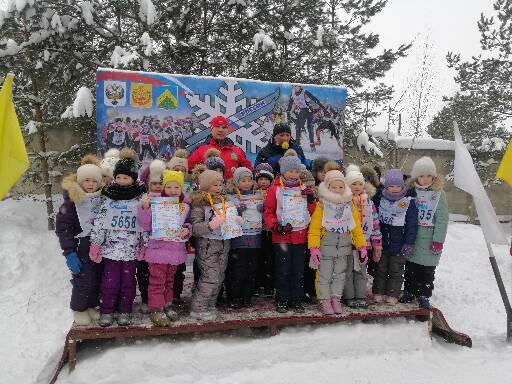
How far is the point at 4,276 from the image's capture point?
5891mm

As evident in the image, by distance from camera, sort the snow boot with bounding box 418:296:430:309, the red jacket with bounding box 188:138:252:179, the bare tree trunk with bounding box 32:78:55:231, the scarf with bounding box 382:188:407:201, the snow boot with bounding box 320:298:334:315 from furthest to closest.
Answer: the bare tree trunk with bounding box 32:78:55:231 < the red jacket with bounding box 188:138:252:179 < the snow boot with bounding box 418:296:430:309 < the scarf with bounding box 382:188:407:201 < the snow boot with bounding box 320:298:334:315

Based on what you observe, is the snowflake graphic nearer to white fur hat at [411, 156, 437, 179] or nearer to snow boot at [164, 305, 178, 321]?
white fur hat at [411, 156, 437, 179]

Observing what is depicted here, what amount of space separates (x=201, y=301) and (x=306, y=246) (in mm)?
1251

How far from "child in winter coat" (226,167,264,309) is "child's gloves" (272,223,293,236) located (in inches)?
9.8

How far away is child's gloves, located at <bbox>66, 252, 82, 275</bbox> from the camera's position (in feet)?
12.1

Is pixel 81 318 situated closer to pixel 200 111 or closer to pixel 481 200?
pixel 200 111

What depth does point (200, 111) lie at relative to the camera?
6438 mm

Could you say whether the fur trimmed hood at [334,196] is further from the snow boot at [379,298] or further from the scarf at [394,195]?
the snow boot at [379,298]

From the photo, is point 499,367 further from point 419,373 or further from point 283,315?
point 283,315

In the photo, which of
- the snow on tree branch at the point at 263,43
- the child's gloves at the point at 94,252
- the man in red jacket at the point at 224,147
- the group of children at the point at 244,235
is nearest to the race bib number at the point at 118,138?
the man in red jacket at the point at 224,147

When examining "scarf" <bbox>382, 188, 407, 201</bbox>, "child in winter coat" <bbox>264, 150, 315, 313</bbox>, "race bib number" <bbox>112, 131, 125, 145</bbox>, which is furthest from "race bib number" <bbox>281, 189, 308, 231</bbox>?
"race bib number" <bbox>112, 131, 125, 145</bbox>

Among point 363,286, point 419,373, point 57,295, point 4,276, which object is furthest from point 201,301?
point 4,276

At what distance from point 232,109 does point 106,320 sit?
387 cm

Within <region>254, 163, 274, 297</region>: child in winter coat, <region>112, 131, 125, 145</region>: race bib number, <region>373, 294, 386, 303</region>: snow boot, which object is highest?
<region>112, 131, 125, 145</region>: race bib number
